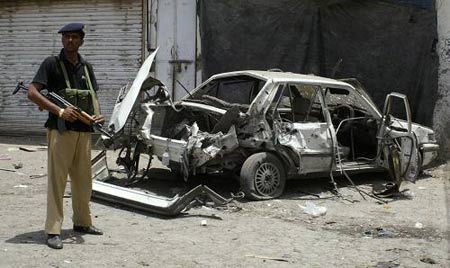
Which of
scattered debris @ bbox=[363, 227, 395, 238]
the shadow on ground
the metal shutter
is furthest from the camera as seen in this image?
the metal shutter

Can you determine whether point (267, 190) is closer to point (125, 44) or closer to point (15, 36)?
point (125, 44)

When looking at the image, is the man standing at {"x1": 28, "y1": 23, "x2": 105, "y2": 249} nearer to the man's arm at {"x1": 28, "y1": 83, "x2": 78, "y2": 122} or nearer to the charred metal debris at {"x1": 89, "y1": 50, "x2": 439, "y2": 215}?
the man's arm at {"x1": 28, "y1": 83, "x2": 78, "y2": 122}

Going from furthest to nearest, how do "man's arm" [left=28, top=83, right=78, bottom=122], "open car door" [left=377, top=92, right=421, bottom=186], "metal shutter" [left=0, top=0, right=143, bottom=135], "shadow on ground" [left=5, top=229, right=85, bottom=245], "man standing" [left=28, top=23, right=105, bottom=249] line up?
"metal shutter" [left=0, top=0, right=143, bottom=135]
"open car door" [left=377, top=92, right=421, bottom=186]
"shadow on ground" [left=5, top=229, right=85, bottom=245]
"man standing" [left=28, top=23, right=105, bottom=249]
"man's arm" [left=28, top=83, right=78, bottom=122]

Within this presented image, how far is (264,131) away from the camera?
23.1 feet

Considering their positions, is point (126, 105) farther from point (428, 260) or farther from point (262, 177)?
point (428, 260)

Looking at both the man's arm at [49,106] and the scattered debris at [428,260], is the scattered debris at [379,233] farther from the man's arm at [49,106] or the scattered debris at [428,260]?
the man's arm at [49,106]

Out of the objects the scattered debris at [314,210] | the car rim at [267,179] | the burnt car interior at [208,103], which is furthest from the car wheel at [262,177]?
the burnt car interior at [208,103]

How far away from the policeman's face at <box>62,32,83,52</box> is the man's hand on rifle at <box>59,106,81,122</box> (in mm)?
524

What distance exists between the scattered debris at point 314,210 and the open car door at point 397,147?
1.29 metres

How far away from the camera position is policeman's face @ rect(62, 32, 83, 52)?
16.6 ft

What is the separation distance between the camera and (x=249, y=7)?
1063cm

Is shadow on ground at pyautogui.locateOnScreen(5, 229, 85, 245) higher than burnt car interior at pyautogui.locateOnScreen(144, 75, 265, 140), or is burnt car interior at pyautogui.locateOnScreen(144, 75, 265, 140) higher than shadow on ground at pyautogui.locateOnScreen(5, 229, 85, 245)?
burnt car interior at pyautogui.locateOnScreen(144, 75, 265, 140)

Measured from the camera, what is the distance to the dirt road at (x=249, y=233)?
4.92m

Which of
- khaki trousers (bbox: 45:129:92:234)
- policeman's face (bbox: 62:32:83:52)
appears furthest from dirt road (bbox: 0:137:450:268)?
policeman's face (bbox: 62:32:83:52)
